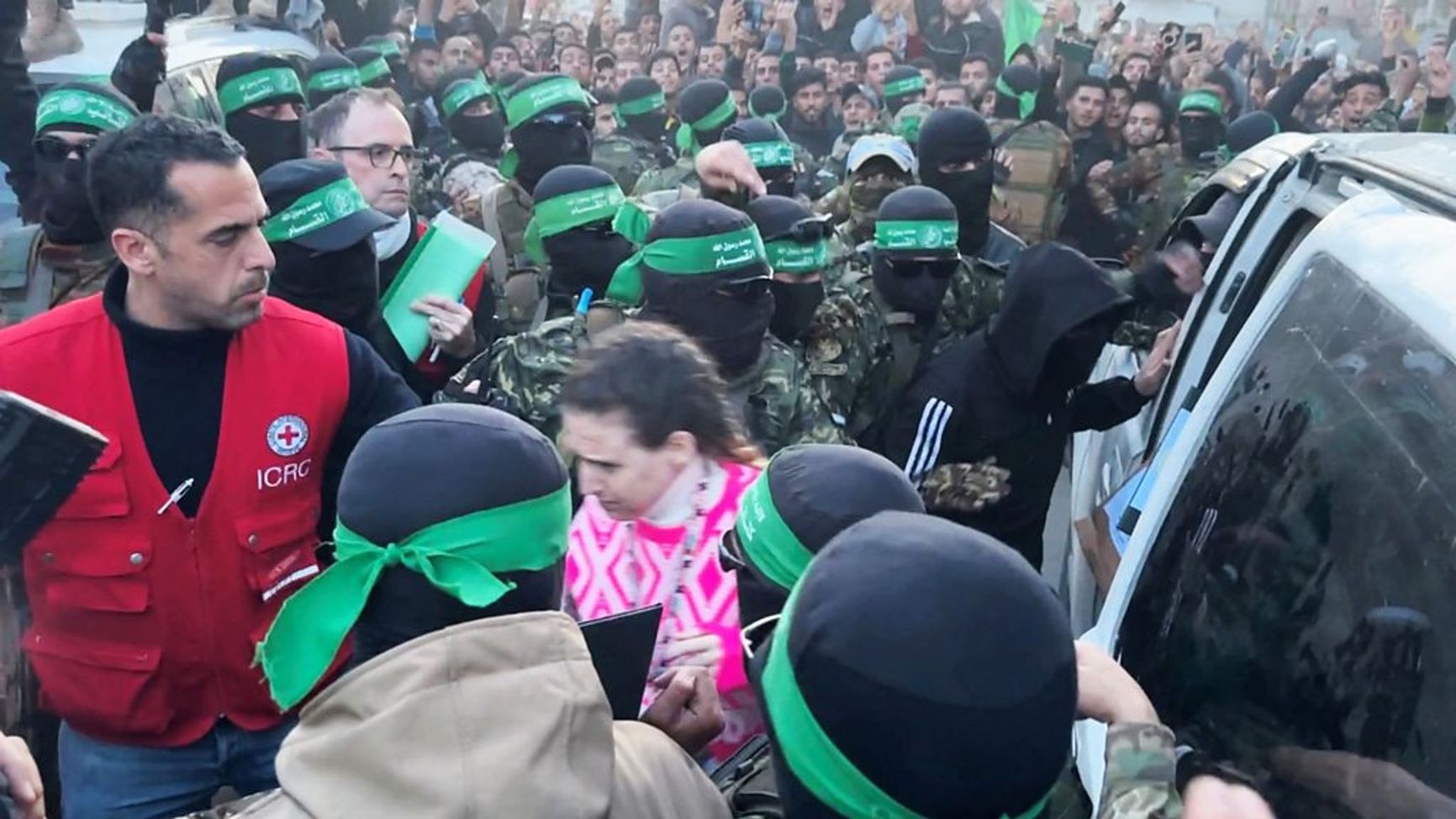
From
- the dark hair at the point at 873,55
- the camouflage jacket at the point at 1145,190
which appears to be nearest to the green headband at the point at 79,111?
the camouflage jacket at the point at 1145,190

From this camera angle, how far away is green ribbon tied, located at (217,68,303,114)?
17.1 ft

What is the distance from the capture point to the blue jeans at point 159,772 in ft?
9.19

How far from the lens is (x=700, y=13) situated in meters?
14.0

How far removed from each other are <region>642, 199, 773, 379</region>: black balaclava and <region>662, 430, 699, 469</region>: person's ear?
0.76m

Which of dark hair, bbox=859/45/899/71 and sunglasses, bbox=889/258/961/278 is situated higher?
sunglasses, bbox=889/258/961/278

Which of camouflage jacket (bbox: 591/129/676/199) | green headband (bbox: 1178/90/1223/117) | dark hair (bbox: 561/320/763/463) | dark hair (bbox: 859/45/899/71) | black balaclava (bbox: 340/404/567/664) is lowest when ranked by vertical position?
dark hair (bbox: 859/45/899/71)

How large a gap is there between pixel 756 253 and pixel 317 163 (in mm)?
1183

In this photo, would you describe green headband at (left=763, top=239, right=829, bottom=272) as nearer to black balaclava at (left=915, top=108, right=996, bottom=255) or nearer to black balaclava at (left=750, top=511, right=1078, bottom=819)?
black balaclava at (left=915, top=108, right=996, bottom=255)

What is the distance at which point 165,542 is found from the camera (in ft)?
8.83

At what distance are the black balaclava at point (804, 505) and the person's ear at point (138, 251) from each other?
1.34m

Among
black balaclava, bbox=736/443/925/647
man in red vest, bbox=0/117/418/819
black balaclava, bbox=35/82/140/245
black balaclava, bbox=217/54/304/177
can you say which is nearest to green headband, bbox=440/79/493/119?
black balaclava, bbox=217/54/304/177

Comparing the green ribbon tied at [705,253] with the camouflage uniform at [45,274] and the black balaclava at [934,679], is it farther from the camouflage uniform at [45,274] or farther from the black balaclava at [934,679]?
the black balaclava at [934,679]

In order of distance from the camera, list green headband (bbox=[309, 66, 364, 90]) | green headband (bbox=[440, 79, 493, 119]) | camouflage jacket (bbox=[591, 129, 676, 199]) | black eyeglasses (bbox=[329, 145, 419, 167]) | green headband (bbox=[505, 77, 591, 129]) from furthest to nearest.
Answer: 1. camouflage jacket (bbox=[591, 129, 676, 199])
2. green headband (bbox=[440, 79, 493, 119])
3. green headband (bbox=[309, 66, 364, 90])
4. green headband (bbox=[505, 77, 591, 129])
5. black eyeglasses (bbox=[329, 145, 419, 167])

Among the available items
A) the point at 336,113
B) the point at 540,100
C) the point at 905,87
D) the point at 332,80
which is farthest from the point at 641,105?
the point at 336,113
